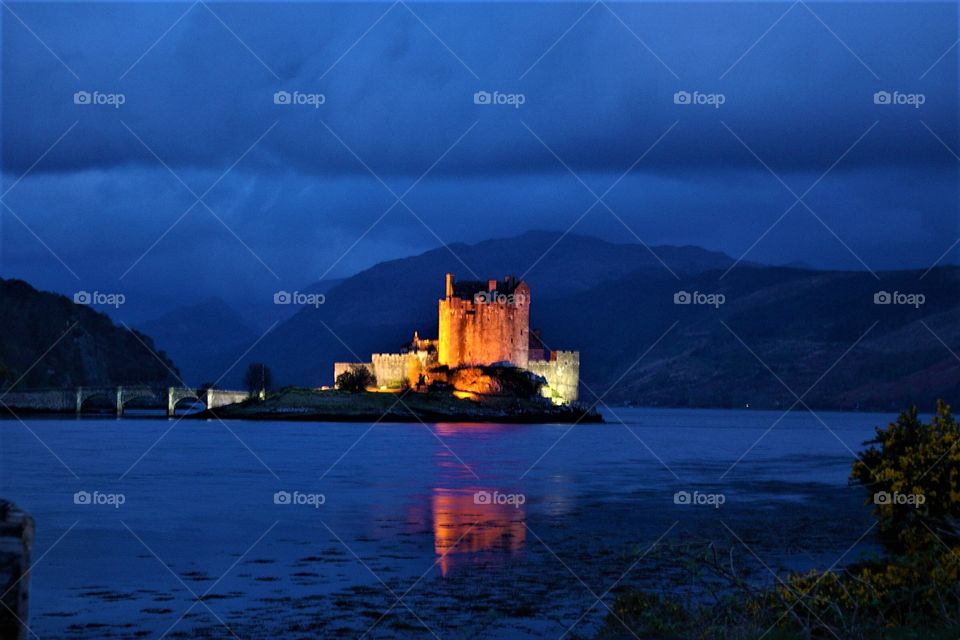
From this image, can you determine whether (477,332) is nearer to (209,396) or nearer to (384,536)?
(209,396)

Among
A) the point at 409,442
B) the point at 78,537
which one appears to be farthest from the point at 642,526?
the point at 409,442

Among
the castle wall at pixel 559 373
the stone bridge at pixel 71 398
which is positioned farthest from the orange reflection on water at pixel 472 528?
the stone bridge at pixel 71 398

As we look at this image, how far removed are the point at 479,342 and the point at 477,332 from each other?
104 cm

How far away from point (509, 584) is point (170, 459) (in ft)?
167

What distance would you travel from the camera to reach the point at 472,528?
101 ft

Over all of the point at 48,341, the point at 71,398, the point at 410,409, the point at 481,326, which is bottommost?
the point at 410,409

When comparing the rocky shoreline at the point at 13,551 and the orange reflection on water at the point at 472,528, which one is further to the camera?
the orange reflection on water at the point at 472,528

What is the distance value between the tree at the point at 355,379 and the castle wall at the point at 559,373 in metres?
18.0

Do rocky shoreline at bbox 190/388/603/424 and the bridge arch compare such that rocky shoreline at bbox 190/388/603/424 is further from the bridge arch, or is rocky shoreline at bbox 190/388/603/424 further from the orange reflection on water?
the orange reflection on water

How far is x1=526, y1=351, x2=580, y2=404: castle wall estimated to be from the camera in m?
132

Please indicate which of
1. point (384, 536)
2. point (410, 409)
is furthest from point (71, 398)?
point (384, 536)

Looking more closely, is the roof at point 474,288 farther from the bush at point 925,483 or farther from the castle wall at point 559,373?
the bush at point 925,483

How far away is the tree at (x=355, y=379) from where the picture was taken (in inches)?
5221

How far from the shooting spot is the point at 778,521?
32062 mm
